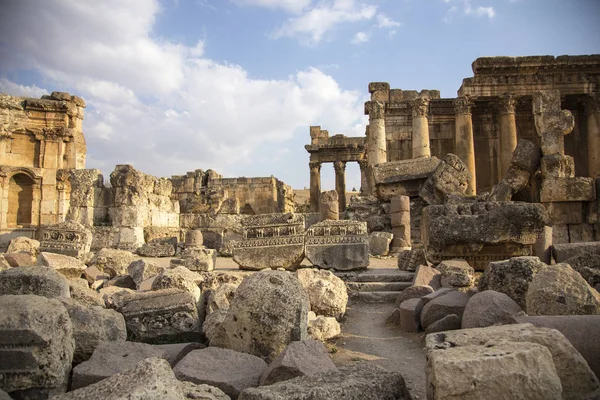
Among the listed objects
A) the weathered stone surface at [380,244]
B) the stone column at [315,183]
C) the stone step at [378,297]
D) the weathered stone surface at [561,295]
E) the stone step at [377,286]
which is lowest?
the stone step at [378,297]

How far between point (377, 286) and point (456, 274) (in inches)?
59.1

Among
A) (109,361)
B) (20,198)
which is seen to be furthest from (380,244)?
(20,198)

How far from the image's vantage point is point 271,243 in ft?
28.9

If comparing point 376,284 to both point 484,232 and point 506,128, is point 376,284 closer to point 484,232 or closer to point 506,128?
point 484,232

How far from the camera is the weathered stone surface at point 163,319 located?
4.67 meters

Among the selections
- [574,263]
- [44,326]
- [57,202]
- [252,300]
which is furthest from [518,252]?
[57,202]

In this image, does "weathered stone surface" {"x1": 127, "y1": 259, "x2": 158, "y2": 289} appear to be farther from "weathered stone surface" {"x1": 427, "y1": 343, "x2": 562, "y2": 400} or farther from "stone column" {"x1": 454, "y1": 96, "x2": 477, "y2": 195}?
"stone column" {"x1": 454, "y1": 96, "x2": 477, "y2": 195}

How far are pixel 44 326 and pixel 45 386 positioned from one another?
400mm

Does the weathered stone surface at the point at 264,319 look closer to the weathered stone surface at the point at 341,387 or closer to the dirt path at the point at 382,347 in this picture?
the dirt path at the point at 382,347

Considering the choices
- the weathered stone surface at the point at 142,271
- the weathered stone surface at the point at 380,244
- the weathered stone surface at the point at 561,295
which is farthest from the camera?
the weathered stone surface at the point at 380,244

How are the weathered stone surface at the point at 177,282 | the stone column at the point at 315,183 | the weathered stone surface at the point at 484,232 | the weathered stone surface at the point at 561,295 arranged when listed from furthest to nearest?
the stone column at the point at 315,183, the weathered stone surface at the point at 484,232, the weathered stone surface at the point at 177,282, the weathered stone surface at the point at 561,295

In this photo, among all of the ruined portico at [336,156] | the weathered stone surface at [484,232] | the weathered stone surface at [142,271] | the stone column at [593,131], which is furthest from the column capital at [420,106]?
the weathered stone surface at [142,271]

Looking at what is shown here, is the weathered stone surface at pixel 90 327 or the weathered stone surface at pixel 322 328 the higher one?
the weathered stone surface at pixel 90 327

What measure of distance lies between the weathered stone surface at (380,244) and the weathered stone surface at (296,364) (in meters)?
9.06
